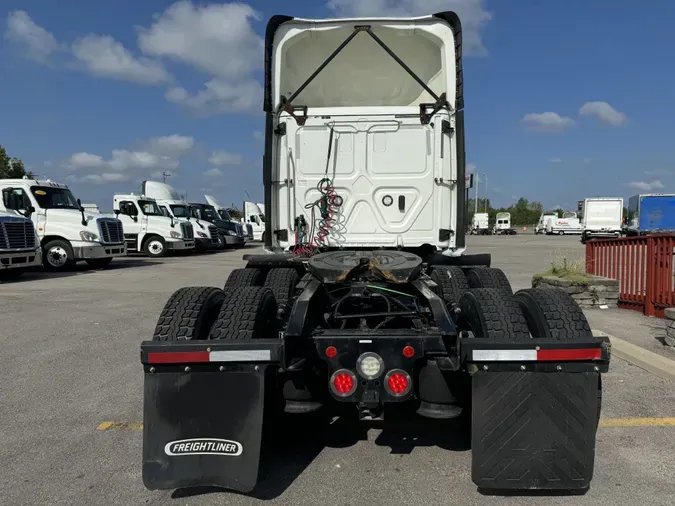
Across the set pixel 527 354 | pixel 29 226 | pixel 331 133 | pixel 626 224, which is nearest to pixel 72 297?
pixel 29 226

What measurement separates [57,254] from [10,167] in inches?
1621

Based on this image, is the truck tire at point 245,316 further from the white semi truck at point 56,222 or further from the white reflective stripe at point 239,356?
the white semi truck at point 56,222

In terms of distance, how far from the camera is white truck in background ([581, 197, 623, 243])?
39.6 metres

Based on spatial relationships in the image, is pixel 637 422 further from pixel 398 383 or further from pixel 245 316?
pixel 245 316

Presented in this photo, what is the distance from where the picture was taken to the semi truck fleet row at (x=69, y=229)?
48.2ft

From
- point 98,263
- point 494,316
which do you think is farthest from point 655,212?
point 494,316

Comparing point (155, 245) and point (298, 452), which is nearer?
point (298, 452)

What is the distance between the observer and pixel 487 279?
518cm

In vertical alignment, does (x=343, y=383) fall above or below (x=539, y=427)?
above

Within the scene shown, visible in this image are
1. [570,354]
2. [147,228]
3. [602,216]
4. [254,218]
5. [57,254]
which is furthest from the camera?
[602,216]

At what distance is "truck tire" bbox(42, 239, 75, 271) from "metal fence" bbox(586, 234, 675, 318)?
14.8 m

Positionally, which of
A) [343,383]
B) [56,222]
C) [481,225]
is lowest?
[343,383]

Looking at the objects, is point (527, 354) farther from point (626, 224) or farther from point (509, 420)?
point (626, 224)

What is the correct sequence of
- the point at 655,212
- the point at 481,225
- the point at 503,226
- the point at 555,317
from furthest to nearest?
1. the point at 481,225
2. the point at 503,226
3. the point at 655,212
4. the point at 555,317
